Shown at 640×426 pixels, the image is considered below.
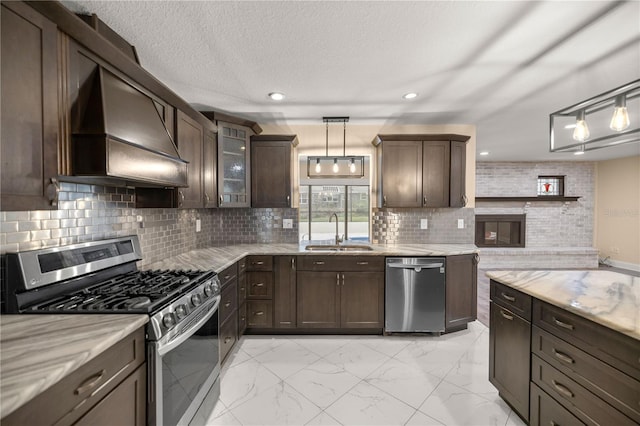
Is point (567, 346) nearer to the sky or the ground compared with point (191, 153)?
nearer to the ground

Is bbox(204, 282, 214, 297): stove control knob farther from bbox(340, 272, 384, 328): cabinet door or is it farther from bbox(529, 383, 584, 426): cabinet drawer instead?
bbox(529, 383, 584, 426): cabinet drawer

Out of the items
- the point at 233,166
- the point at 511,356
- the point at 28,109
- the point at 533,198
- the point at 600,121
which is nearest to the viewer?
the point at 28,109

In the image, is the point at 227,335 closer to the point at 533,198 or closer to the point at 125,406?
the point at 125,406

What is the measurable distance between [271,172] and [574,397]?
10.3 feet

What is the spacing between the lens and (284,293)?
10.2 feet

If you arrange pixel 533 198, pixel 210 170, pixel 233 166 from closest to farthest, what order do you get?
1. pixel 210 170
2. pixel 233 166
3. pixel 533 198

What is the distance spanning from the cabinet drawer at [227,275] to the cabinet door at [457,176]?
8.69ft

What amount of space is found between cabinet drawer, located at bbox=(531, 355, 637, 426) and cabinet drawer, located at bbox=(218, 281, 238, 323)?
2211 mm

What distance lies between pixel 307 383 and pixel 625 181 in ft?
28.6

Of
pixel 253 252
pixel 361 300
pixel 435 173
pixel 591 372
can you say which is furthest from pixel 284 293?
pixel 591 372

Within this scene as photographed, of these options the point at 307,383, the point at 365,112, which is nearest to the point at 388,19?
the point at 365,112

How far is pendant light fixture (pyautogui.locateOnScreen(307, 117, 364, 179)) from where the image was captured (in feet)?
11.1

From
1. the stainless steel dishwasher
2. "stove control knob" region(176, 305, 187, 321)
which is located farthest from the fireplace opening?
"stove control knob" region(176, 305, 187, 321)

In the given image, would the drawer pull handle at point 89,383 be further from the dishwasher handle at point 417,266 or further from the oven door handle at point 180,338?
the dishwasher handle at point 417,266
